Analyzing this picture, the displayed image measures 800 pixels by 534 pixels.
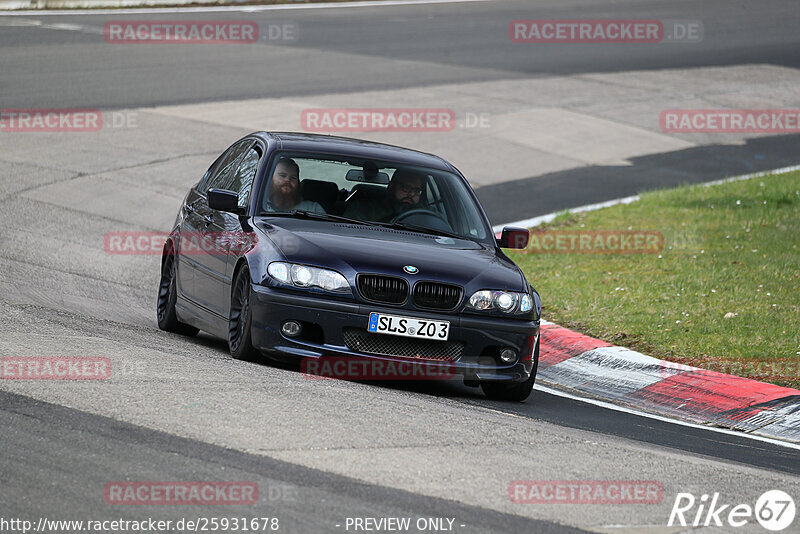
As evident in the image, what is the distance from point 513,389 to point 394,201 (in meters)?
1.59

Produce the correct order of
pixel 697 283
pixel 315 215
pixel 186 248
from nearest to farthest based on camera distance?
1. pixel 315 215
2. pixel 186 248
3. pixel 697 283

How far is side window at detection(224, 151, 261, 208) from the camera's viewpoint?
8898 mm

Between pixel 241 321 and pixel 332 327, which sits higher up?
pixel 332 327

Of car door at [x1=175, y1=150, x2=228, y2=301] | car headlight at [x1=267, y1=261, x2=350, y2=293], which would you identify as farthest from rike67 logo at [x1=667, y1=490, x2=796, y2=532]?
car door at [x1=175, y1=150, x2=228, y2=301]

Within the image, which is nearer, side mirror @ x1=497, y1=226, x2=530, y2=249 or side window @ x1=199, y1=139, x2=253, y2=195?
side mirror @ x1=497, y1=226, x2=530, y2=249

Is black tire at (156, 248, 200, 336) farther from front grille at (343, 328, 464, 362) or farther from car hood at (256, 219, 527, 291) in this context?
front grille at (343, 328, 464, 362)

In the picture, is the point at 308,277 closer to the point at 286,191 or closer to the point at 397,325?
the point at 397,325

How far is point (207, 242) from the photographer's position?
351 inches

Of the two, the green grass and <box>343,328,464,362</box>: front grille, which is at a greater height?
<box>343,328,464,362</box>: front grille

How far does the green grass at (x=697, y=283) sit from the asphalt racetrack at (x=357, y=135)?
1.44 m

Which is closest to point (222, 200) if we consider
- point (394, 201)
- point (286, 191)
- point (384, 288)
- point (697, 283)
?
point (286, 191)

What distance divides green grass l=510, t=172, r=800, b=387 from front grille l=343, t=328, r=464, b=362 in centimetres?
250

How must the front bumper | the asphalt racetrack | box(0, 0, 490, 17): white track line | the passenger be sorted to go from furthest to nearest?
box(0, 0, 490, 17): white track line
the passenger
the front bumper
the asphalt racetrack

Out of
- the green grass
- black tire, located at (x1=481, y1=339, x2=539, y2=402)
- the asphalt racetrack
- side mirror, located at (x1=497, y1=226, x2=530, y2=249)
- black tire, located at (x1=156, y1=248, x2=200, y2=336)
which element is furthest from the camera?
the green grass
